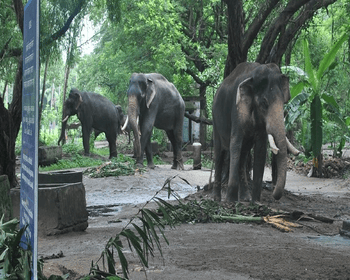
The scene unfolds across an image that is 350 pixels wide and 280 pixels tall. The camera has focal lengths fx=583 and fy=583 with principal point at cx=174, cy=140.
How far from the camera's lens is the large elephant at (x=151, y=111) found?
16.4m

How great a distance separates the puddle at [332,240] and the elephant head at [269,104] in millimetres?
927

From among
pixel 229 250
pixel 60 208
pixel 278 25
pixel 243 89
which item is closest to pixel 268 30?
pixel 278 25

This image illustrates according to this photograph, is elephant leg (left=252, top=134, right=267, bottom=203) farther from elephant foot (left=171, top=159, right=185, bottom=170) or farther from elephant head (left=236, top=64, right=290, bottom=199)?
elephant foot (left=171, top=159, right=185, bottom=170)

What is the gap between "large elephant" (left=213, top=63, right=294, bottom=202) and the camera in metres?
7.98

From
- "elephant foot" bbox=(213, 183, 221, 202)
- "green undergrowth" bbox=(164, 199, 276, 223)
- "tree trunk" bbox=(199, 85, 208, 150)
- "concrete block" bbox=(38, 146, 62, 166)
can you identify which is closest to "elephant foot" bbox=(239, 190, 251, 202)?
"elephant foot" bbox=(213, 183, 221, 202)

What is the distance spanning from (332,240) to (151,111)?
35.5ft

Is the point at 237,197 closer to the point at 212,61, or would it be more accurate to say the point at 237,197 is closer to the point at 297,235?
the point at 297,235

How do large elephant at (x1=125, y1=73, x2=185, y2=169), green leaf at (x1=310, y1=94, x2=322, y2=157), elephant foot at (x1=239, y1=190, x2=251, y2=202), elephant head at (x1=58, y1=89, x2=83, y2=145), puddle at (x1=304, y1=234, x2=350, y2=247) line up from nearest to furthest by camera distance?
puddle at (x1=304, y1=234, x2=350, y2=247)
elephant foot at (x1=239, y1=190, x2=251, y2=202)
green leaf at (x1=310, y1=94, x2=322, y2=157)
large elephant at (x1=125, y1=73, x2=185, y2=169)
elephant head at (x1=58, y1=89, x2=83, y2=145)

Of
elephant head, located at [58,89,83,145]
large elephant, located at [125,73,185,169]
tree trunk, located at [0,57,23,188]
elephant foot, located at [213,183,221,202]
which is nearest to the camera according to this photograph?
elephant foot, located at [213,183,221,202]

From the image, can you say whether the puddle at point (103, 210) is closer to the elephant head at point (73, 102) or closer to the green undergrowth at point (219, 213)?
the green undergrowth at point (219, 213)

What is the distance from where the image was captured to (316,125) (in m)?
13.8

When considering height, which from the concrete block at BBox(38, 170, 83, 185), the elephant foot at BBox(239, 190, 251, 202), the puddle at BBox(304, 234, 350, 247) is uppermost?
the concrete block at BBox(38, 170, 83, 185)

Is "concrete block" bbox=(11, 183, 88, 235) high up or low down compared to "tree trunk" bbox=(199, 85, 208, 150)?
down

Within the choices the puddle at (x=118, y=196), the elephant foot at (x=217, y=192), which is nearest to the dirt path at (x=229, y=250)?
the puddle at (x=118, y=196)
